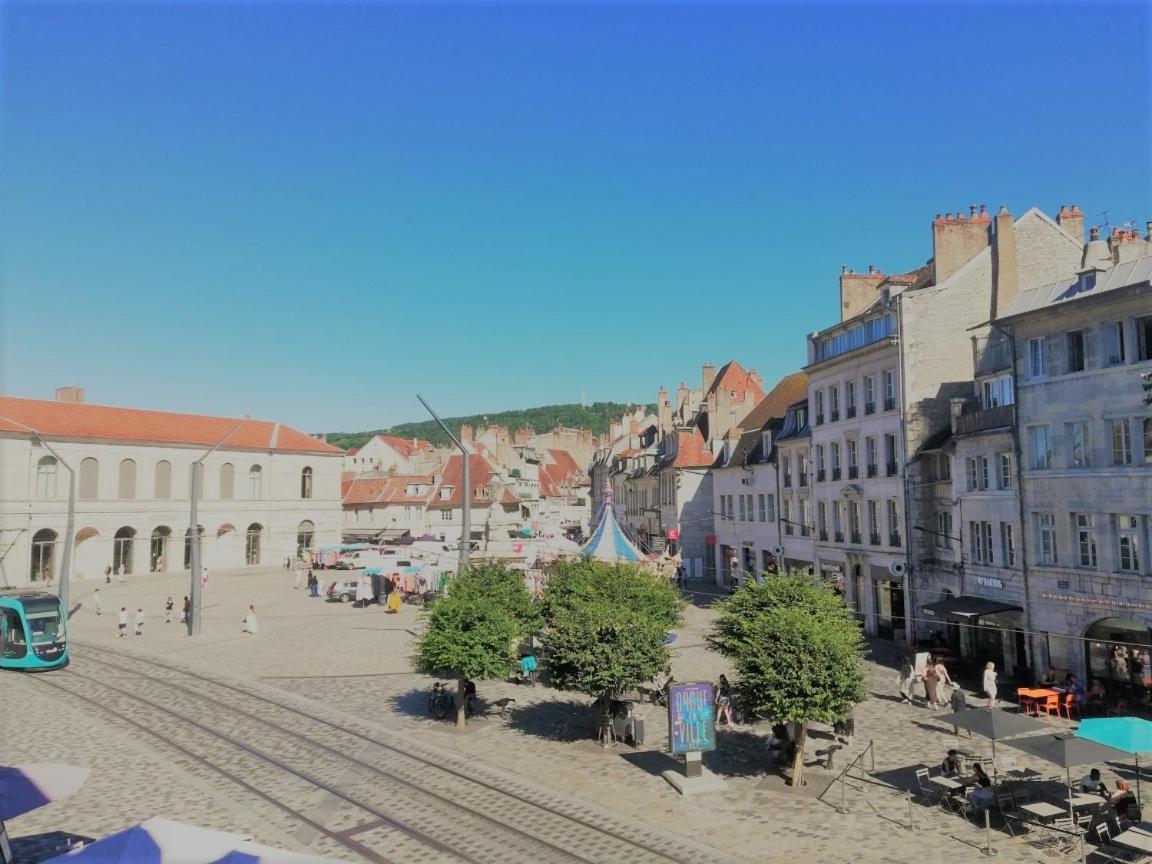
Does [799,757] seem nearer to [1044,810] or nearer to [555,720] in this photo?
[1044,810]

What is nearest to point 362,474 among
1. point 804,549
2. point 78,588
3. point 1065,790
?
point 78,588

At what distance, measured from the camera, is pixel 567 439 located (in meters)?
163

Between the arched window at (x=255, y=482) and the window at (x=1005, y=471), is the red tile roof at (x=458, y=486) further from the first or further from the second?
the window at (x=1005, y=471)

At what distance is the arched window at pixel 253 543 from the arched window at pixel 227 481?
3.56 m

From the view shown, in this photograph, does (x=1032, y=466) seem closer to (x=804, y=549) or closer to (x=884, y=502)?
(x=884, y=502)

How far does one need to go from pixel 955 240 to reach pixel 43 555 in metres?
63.9

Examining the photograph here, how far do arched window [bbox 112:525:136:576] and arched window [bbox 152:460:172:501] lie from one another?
357cm

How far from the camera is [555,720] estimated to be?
22844 millimetres

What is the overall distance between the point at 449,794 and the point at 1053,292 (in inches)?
934

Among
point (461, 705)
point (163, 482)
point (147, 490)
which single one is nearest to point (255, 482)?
point (163, 482)

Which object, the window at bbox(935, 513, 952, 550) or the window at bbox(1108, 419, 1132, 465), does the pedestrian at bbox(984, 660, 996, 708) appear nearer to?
the window at bbox(1108, 419, 1132, 465)

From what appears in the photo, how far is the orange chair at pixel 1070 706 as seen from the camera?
23.1 meters

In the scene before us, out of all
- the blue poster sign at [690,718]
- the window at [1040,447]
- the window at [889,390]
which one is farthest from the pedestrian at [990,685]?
the window at [889,390]

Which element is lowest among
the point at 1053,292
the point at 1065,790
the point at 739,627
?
the point at 1065,790
